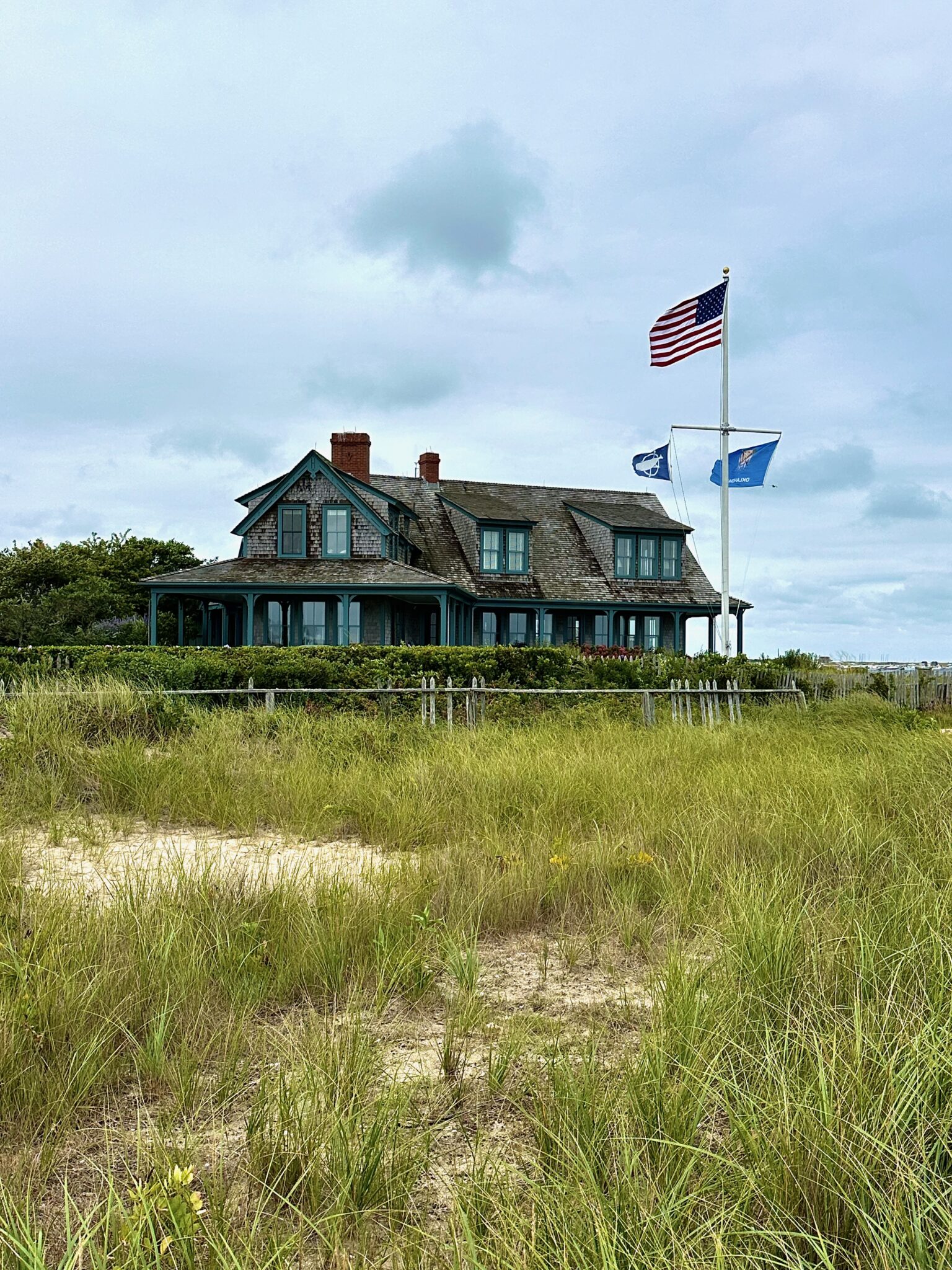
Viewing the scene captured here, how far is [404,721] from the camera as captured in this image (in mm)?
12664

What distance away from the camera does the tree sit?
107 feet

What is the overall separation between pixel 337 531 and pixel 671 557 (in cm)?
1280

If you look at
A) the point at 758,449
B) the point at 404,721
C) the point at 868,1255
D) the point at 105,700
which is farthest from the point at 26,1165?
the point at 758,449

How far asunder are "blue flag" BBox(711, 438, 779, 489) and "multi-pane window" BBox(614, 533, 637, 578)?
33.4ft

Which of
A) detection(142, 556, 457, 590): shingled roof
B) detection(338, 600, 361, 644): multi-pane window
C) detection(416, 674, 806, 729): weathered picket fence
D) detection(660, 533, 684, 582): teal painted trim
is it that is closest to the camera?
detection(416, 674, 806, 729): weathered picket fence

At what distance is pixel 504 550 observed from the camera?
33.1 meters

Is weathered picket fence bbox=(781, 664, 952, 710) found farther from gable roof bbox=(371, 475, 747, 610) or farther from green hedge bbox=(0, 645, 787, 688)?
gable roof bbox=(371, 475, 747, 610)

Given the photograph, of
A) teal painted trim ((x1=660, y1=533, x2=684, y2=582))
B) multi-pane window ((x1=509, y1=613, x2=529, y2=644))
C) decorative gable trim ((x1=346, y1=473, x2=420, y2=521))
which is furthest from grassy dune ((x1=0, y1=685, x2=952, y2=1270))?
teal painted trim ((x1=660, y1=533, x2=684, y2=582))

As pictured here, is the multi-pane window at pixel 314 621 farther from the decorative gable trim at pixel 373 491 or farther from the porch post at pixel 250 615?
the decorative gable trim at pixel 373 491

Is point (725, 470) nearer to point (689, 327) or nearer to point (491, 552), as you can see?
point (689, 327)

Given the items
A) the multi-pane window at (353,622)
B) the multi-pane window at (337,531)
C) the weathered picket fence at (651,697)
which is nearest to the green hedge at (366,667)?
the weathered picket fence at (651,697)

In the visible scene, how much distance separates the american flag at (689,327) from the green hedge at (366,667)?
26.0 ft

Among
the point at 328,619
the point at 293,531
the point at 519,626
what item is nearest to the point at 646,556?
the point at 519,626

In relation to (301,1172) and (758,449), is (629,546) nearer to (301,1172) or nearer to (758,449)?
(758,449)
